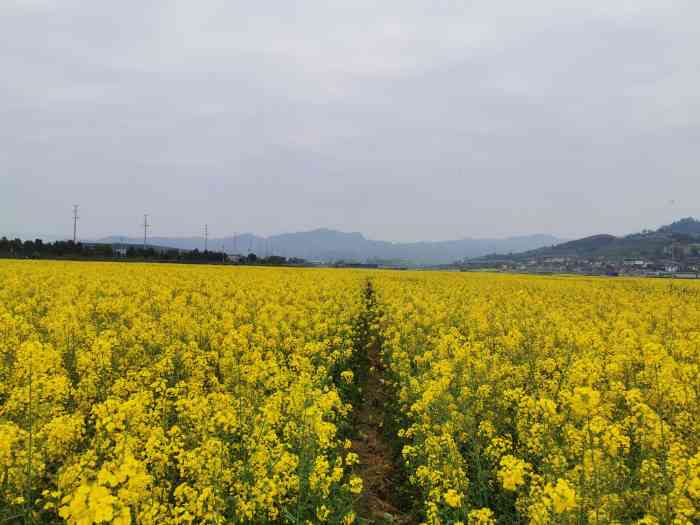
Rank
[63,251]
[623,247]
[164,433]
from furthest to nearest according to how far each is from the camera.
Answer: [623,247] < [63,251] < [164,433]

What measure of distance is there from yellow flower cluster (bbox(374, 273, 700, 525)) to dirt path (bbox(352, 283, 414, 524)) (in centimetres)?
53

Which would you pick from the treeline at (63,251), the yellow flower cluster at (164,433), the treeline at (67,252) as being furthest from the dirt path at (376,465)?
the treeline at (63,251)

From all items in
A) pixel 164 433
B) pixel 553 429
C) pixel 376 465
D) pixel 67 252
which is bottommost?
pixel 376 465

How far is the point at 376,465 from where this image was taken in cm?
797

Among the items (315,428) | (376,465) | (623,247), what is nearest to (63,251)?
(376,465)

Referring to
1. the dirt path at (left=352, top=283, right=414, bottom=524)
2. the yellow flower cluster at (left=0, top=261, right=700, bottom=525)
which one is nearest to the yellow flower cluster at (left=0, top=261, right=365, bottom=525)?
the yellow flower cluster at (left=0, top=261, right=700, bottom=525)

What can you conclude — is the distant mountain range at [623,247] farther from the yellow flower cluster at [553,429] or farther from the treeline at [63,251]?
the yellow flower cluster at [553,429]

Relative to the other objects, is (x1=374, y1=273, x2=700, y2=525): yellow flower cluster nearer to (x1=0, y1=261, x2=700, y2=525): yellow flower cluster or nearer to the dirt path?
(x1=0, y1=261, x2=700, y2=525): yellow flower cluster

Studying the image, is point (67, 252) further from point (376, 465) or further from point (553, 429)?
point (553, 429)

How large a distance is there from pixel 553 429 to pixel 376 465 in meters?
3.39

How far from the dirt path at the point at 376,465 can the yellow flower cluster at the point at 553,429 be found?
53 cm

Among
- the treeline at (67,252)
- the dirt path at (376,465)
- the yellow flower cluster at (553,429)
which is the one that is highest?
the treeline at (67,252)

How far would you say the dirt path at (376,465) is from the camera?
6.54m

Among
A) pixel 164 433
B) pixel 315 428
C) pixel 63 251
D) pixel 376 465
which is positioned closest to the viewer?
pixel 315 428
